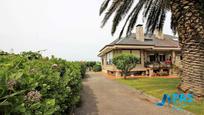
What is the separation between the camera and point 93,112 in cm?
806

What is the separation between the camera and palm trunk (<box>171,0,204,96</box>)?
9758mm

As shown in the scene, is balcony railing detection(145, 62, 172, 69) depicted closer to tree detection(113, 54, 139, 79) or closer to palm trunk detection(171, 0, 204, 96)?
tree detection(113, 54, 139, 79)

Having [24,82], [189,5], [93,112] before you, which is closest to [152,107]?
[93,112]

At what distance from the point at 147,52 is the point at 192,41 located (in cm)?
2028

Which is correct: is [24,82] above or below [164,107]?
above

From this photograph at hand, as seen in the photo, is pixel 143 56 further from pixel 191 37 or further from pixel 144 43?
pixel 191 37

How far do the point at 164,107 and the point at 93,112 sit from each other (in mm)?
2920

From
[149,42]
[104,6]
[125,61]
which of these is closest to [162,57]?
[149,42]

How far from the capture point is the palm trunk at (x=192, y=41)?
976cm

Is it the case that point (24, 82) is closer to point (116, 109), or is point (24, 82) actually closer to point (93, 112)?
point (93, 112)

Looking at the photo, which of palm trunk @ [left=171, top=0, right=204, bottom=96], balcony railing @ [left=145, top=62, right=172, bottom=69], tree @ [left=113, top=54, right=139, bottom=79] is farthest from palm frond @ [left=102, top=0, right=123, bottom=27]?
balcony railing @ [left=145, top=62, right=172, bottom=69]

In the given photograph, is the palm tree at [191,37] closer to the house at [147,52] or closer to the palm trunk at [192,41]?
the palm trunk at [192,41]

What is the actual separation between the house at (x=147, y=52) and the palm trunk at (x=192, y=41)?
14890mm

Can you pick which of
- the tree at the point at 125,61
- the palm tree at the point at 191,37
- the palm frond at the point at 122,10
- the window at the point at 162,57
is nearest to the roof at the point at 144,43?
the window at the point at 162,57
